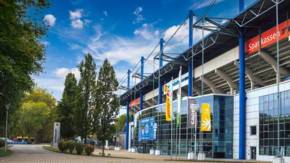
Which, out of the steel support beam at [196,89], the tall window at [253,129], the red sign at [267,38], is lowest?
the tall window at [253,129]

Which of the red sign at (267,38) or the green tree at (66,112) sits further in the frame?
the green tree at (66,112)

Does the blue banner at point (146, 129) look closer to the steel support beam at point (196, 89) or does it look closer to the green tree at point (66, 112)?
the steel support beam at point (196, 89)

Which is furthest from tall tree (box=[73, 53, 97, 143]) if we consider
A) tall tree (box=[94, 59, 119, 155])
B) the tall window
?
the tall window

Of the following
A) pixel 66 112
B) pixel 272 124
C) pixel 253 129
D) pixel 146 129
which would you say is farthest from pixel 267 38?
pixel 66 112

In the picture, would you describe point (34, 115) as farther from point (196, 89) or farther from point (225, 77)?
point (225, 77)

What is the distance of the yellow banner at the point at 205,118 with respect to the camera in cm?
2952

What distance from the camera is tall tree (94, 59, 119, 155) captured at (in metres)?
31.3

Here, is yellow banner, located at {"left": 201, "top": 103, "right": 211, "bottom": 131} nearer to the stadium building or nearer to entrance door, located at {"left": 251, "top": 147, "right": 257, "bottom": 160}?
the stadium building

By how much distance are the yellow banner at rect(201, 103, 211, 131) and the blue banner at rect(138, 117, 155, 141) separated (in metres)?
16.1

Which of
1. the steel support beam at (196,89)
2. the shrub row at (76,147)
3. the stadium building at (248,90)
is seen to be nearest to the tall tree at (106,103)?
the shrub row at (76,147)

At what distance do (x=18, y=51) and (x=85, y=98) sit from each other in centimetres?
1725

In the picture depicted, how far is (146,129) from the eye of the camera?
48406 millimetres

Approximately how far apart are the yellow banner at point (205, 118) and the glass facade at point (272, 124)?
5375 mm

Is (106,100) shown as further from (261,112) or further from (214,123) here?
(261,112)
